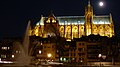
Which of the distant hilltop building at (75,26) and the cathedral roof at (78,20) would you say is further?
the cathedral roof at (78,20)

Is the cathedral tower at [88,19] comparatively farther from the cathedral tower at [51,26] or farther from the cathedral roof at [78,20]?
the cathedral tower at [51,26]

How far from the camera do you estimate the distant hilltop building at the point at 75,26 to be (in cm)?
14950

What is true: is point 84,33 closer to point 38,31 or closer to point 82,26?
point 82,26

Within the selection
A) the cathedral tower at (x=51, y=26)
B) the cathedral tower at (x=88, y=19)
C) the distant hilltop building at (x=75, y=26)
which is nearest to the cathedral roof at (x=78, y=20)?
the distant hilltop building at (x=75, y=26)

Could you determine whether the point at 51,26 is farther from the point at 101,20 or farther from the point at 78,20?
the point at 101,20

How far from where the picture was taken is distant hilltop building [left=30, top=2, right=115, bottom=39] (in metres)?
150

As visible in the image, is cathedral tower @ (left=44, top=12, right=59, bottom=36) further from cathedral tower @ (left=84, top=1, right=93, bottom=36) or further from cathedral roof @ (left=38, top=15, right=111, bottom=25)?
cathedral tower @ (left=84, top=1, right=93, bottom=36)

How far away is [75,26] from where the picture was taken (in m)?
155

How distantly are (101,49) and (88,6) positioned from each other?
70965 mm

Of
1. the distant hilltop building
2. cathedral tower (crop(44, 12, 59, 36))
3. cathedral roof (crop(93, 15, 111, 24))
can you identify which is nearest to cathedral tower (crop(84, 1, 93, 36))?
the distant hilltop building

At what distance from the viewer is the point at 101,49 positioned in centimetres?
9675

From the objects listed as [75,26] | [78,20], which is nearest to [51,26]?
[75,26]

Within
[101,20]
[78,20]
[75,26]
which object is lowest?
[75,26]

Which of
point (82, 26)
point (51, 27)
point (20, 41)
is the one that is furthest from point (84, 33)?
point (20, 41)
